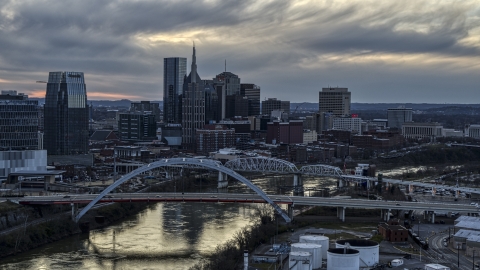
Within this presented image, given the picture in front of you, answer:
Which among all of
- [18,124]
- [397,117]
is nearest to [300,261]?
[18,124]

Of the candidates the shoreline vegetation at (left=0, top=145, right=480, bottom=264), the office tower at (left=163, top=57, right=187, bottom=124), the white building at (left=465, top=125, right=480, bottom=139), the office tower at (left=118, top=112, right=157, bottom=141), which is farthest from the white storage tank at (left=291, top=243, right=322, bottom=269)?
the white building at (left=465, top=125, right=480, bottom=139)

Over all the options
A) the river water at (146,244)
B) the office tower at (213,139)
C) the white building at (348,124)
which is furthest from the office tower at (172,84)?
the river water at (146,244)

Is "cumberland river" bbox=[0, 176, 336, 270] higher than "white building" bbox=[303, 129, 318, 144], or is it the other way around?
"white building" bbox=[303, 129, 318, 144]

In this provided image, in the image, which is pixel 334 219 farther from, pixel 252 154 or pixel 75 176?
pixel 252 154

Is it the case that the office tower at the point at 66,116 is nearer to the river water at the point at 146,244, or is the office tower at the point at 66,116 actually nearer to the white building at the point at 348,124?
the river water at the point at 146,244

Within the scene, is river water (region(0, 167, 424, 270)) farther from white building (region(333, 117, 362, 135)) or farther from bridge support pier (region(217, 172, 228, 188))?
white building (region(333, 117, 362, 135))

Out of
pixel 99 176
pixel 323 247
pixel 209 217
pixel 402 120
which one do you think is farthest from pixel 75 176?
pixel 402 120
